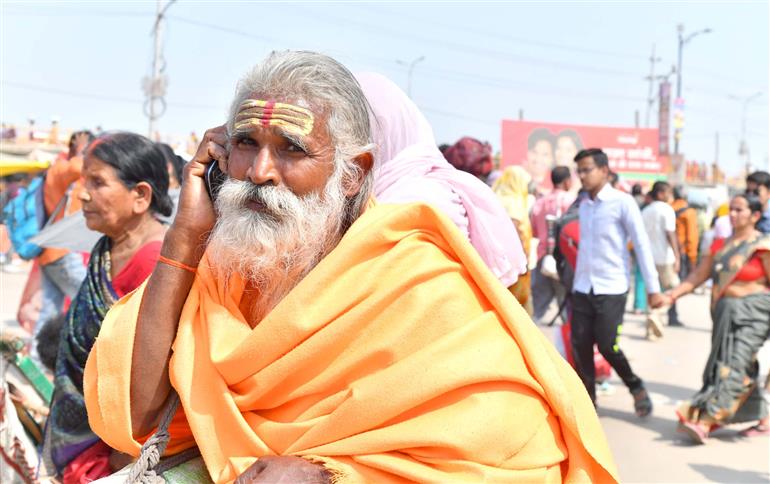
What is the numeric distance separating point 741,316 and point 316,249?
4.95 metres

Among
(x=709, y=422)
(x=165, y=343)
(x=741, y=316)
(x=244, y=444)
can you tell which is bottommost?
(x=709, y=422)

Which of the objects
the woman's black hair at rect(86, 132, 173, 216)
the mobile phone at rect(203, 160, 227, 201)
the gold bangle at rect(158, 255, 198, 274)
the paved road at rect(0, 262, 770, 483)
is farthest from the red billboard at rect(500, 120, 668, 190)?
the gold bangle at rect(158, 255, 198, 274)

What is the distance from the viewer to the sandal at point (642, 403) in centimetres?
640

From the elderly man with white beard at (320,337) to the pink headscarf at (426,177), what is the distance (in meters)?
0.72

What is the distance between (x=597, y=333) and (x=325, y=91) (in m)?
4.79

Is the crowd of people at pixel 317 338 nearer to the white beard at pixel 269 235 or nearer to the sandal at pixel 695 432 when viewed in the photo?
the white beard at pixel 269 235

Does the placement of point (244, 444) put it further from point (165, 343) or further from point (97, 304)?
point (97, 304)

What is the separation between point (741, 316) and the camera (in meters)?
6.06

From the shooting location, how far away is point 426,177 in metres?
2.94

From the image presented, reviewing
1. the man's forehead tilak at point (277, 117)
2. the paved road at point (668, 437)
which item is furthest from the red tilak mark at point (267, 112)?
the paved road at point (668, 437)

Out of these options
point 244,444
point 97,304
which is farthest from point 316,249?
point 97,304

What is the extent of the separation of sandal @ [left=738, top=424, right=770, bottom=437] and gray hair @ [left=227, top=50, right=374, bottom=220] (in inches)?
205

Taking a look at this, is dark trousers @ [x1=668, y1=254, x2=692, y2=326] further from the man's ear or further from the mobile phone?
the mobile phone

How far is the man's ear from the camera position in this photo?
83.9 inches
